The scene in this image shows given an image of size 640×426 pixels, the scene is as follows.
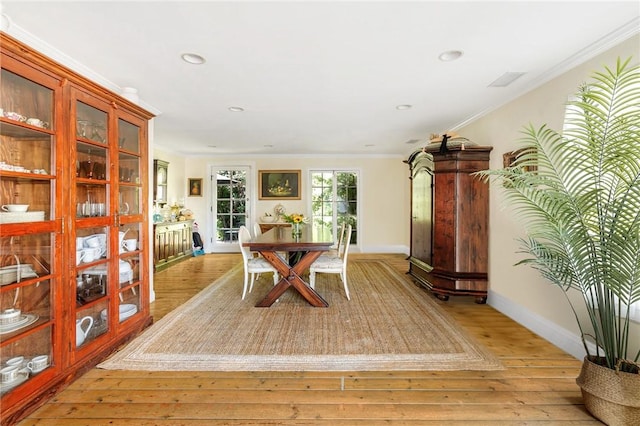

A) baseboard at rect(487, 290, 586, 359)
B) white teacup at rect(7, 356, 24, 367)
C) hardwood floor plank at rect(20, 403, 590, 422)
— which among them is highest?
white teacup at rect(7, 356, 24, 367)

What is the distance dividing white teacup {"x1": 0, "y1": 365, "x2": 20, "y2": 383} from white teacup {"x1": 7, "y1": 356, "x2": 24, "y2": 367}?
1 centimetres

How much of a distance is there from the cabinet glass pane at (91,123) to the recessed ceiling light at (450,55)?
8.60 ft

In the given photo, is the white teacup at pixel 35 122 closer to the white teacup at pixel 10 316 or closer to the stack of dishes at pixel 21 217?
the stack of dishes at pixel 21 217

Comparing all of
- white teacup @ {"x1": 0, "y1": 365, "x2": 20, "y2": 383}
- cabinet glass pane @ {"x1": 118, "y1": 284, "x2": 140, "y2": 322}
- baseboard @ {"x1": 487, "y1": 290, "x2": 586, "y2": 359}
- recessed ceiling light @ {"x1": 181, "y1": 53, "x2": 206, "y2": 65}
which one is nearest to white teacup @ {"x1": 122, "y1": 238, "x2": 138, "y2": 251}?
cabinet glass pane @ {"x1": 118, "y1": 284, "x2": 140, "y2": 322}

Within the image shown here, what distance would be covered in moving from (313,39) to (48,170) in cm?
189

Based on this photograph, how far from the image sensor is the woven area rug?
221cm

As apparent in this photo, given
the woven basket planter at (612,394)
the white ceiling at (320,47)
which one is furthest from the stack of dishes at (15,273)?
the woven basket planter at (612,394)

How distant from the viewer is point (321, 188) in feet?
23.0

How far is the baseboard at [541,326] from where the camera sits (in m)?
2.33

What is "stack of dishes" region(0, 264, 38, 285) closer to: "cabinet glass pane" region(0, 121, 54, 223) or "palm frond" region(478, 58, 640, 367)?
"cabinet glass pane" region(0, 121, 54, 223)

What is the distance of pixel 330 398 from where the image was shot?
1.84 m

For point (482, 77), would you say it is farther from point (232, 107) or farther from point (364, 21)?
point (232, 107)

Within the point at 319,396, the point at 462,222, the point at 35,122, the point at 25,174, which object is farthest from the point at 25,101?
the point at 462,222

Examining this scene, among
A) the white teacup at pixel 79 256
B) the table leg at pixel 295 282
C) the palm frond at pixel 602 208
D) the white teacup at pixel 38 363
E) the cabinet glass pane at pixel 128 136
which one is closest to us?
the palm frond at pixel 602 208
